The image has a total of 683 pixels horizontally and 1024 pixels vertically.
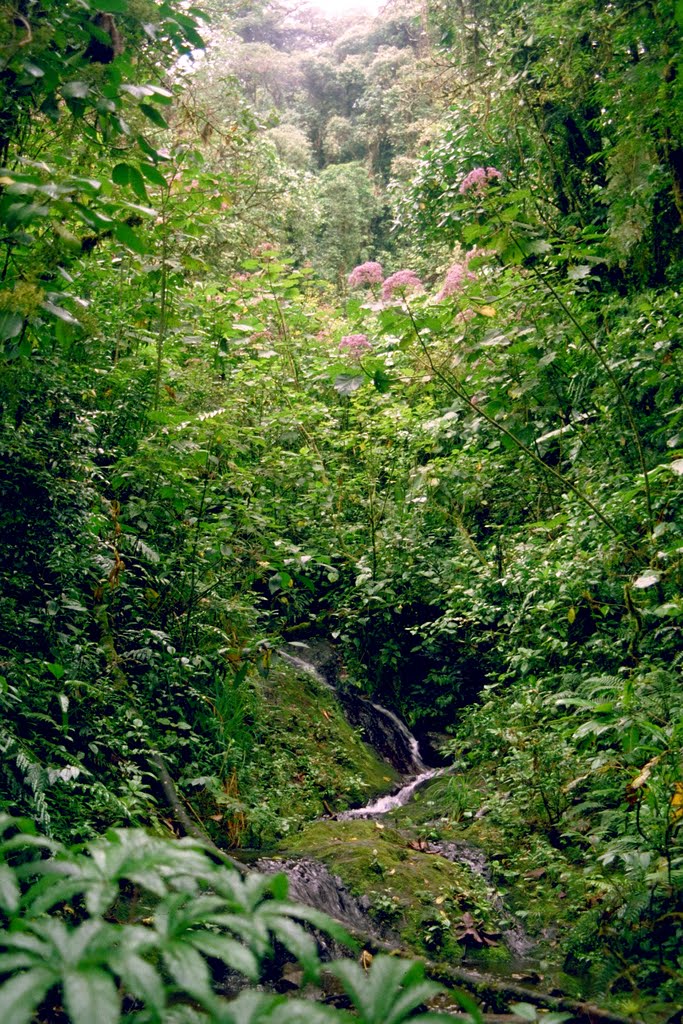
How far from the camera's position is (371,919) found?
331 centimetres

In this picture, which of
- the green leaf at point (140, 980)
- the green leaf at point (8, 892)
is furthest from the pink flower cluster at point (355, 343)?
the green leaf at point (140, 980)

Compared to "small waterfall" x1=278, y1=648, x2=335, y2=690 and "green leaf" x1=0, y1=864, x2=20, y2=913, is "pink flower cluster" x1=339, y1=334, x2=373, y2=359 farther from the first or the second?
"green leaf" x1=0, y1=864, x2=20, y2=913

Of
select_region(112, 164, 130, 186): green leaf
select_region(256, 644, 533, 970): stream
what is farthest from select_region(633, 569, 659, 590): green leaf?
select_region(112, 164, 130, 186): green leaf

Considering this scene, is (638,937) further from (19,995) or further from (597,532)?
(19,995)

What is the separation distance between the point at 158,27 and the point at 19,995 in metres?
3.19

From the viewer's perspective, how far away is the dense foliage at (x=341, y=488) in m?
2.72

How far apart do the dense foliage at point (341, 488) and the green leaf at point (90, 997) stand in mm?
11

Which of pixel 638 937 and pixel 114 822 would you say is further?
pixel 114 822

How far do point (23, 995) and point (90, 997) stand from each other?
7 centimetres

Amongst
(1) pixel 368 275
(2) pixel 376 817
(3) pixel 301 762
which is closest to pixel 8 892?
(3) pixel 301 762

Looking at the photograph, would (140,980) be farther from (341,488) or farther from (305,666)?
(341,488)

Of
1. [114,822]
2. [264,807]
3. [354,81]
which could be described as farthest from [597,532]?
[354,81]

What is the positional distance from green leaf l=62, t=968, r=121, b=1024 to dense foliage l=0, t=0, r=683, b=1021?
0.04 ft

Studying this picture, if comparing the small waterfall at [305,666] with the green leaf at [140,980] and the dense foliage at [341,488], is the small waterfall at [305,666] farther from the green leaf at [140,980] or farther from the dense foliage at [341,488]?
the green leaf at [140,980]
